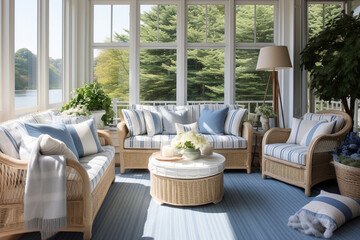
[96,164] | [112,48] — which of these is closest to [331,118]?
[96,164]

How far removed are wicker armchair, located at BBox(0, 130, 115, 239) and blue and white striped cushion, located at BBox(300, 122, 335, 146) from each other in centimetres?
268

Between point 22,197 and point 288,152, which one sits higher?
point 288,152

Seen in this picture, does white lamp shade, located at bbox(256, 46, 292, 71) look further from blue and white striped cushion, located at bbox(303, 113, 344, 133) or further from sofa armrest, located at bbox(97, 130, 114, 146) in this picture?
sofa armrest, located at bbox(97, 130, 114, 146)

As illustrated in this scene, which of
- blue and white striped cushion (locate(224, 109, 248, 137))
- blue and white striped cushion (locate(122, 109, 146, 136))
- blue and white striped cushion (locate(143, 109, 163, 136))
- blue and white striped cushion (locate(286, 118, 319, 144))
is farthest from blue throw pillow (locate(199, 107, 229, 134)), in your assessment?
blue and white striped cushion (locate(286, 118, 319, 144))

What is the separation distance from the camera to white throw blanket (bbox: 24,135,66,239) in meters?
2.04

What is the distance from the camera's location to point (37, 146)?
2.11 metres

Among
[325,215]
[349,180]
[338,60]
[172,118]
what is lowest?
[325,215]

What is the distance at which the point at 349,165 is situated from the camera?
3.09 m

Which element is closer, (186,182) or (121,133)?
(186,182)

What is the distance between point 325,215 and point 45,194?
85.7 inches

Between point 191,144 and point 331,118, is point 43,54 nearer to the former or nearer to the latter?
point 191,144

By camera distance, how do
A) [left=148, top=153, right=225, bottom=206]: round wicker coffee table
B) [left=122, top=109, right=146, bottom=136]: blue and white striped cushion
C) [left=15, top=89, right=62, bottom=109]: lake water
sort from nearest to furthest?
1. [left=148, top=153, right=225, bottom=206]: round wicker coffee table
2. [left=15, top=89, right=62, bottom=109]: lake water
3. [left=122, top=109, right=146, bottom=136]: blue and white striped cushion

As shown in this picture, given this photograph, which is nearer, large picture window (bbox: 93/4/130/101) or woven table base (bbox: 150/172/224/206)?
woven table base (bbox: 150/172/224/206)

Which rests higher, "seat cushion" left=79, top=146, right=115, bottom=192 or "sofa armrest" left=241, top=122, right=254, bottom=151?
"sofa armrest" left=241, top=122, right=254, bottom=151
